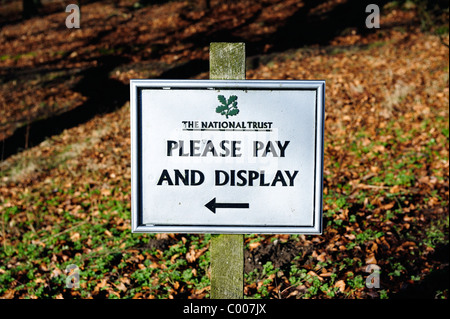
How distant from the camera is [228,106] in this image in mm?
2271

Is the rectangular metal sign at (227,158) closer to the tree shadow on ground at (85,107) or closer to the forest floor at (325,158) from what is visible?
the forest floor at (325,158)

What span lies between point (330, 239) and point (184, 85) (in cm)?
328

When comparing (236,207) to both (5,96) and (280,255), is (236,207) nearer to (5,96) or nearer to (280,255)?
(280,255)

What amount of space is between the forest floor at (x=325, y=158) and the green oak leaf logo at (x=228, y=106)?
244cm

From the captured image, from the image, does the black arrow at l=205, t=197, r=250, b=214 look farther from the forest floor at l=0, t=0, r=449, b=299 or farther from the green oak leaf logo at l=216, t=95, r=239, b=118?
the forest floor at l=0, t=0, r=449, b=299

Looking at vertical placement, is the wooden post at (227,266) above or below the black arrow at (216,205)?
below

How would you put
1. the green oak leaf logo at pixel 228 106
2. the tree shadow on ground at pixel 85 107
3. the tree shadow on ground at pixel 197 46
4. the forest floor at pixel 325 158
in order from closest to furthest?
the green oak leaf logo at pixel 228 106
the forest floor at pixel 325 158
the tree shadow on ground at pixel 85 107
the tree shadow on ground at pixel 197 46

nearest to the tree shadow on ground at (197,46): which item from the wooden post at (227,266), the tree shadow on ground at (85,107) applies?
the tree shadow on ground at (85,107)

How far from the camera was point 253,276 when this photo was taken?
14.1ft

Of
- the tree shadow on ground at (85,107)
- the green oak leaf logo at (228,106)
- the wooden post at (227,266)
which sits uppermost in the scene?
the tree shadow on ground at (85,107)

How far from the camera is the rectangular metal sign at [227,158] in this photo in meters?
2.28

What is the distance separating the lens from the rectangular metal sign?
2.28 m

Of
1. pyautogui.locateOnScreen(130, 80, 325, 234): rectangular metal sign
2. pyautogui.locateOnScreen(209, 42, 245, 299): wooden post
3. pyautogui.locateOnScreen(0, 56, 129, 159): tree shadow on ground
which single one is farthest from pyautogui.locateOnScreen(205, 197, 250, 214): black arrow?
pyautogui.locateOnScreen(0, 56, 129, 159): tree shadow on ground

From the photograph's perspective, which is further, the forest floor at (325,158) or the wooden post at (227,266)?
the forest floor at (325,158)
